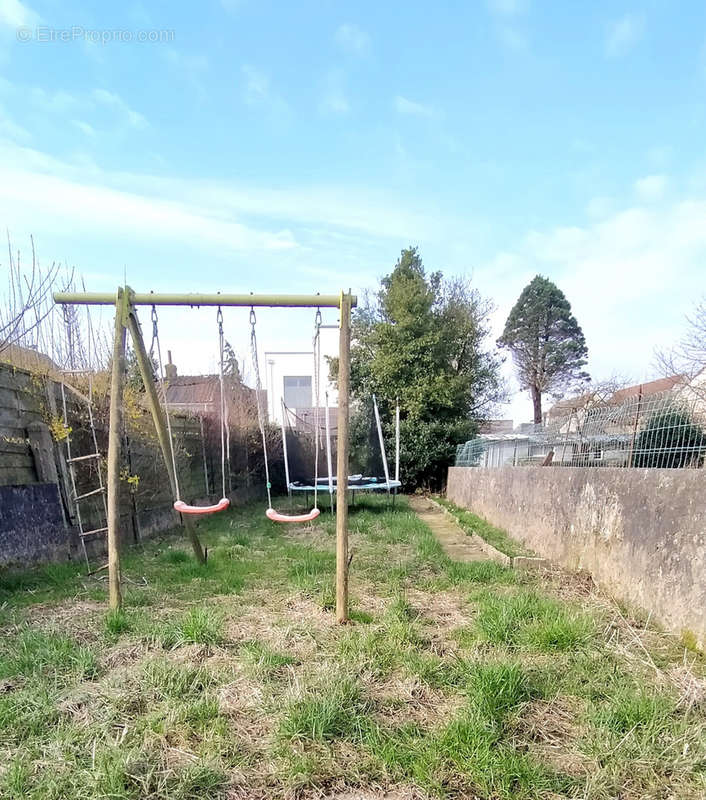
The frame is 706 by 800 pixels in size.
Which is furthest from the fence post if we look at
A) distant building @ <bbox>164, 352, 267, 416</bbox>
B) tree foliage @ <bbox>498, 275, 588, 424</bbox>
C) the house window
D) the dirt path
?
tree foliage @ <bbox>498, 275, 588, 424</bbox>

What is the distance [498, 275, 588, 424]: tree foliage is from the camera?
30062 millimetres

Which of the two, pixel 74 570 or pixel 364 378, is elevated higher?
pixel 364 378

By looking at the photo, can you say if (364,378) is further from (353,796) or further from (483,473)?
(353,796)

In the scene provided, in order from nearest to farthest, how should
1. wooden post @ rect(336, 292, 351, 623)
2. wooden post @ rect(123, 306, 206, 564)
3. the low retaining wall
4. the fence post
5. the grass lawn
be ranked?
1. the grass lawn
2. wooden post @ rect(336, 292, 351, 623)
3. wooden post @ rect(123, 306, 206, 564)
4. the fence post
5. the low retaining wall

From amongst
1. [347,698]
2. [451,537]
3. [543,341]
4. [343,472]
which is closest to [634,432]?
[343,472]

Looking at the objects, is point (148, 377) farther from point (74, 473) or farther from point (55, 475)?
point (74, 473)

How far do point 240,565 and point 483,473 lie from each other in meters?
5.70

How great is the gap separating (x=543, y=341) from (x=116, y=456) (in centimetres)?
3073

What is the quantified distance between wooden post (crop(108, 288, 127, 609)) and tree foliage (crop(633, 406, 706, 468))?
13.3 ft

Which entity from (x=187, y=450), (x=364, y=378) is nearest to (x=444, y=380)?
(x=364, y=378)

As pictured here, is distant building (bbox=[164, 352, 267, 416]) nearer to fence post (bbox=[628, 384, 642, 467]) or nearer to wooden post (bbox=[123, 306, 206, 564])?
wooden post (bbox=[123, 306, 206, 564])

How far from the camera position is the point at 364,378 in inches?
625

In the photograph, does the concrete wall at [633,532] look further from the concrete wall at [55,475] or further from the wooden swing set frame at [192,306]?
the concrete wall at [55,475]

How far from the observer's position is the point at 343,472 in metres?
3.40
